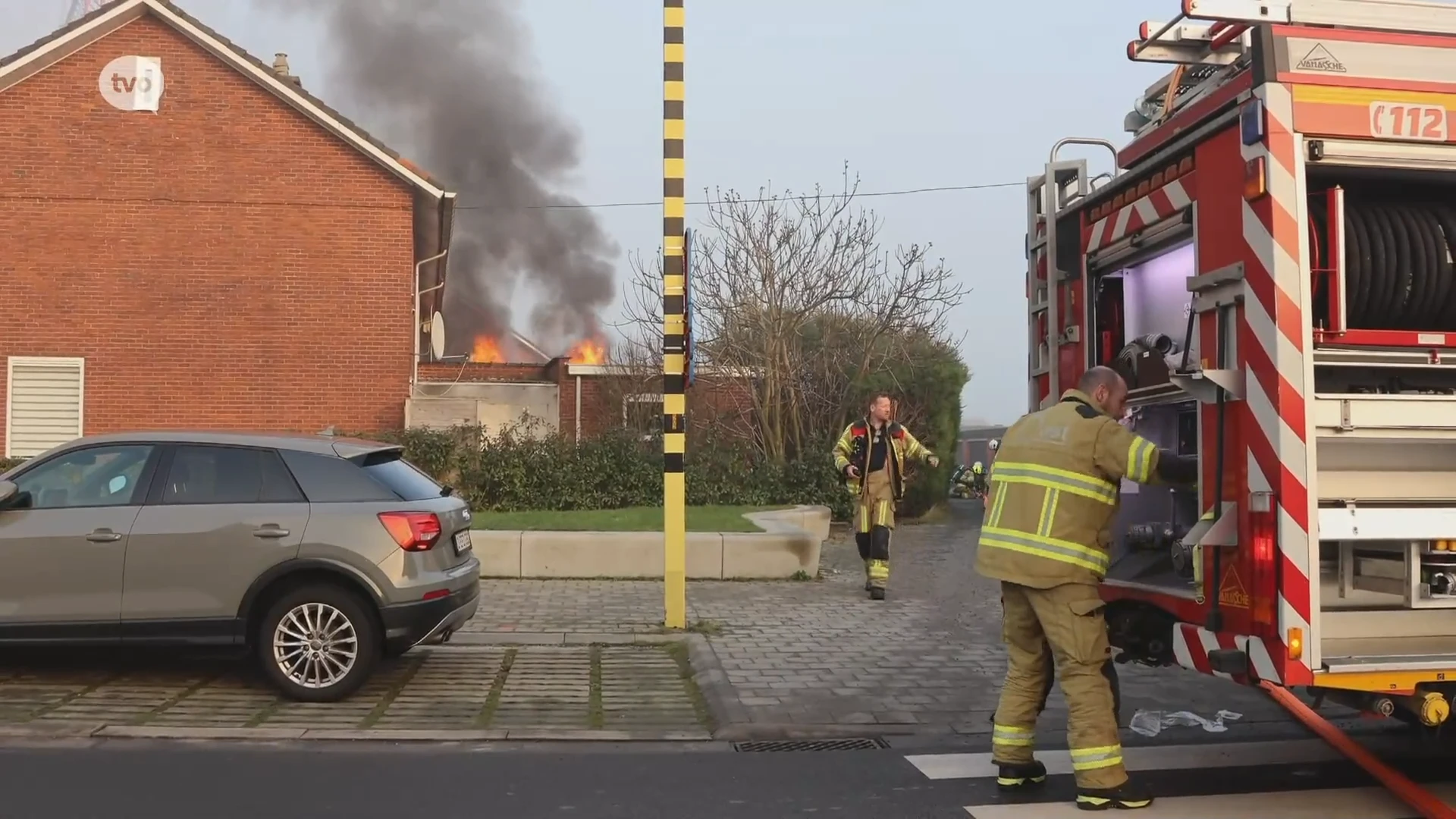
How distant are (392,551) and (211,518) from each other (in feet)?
3.38

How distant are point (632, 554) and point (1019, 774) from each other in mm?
6597

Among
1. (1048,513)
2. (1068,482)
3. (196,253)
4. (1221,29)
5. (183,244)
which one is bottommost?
(1048,513)

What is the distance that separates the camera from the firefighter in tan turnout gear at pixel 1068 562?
471 centimetres

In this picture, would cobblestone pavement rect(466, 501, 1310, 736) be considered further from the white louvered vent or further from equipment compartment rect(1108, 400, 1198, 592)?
the white louvered vent

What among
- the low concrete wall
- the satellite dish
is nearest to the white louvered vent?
the satellite dish

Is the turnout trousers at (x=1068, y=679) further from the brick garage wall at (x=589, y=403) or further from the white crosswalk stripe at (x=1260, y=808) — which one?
the brick garage wall at (x=589, y=403)

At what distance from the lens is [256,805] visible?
4805 mm

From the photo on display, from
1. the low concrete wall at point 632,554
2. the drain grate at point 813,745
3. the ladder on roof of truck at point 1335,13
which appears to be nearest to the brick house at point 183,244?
the low concrete wall at point 632,554

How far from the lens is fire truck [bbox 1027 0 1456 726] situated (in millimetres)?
4262

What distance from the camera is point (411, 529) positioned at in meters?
6.77

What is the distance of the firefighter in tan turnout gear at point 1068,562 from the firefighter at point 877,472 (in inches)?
206

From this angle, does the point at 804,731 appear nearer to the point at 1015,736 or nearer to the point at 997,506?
the point at 1015,736

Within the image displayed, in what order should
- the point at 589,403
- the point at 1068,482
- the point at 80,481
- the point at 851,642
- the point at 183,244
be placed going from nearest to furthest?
1. the point at 1068,482
2. the point at 80,481
3. the point at 851,642
4. the point at 183,244
5. the point at 589,403

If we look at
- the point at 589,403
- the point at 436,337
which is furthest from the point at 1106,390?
the point at 436,337
